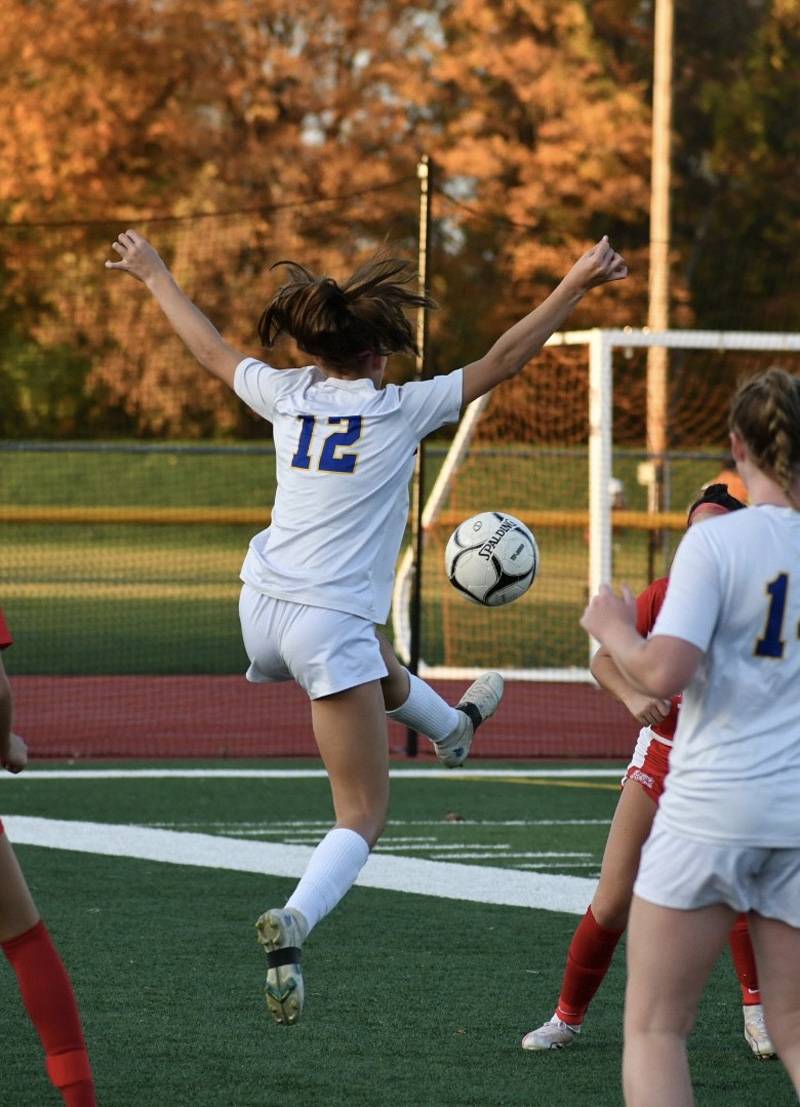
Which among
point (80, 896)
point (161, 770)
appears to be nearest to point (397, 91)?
point (161, 770)

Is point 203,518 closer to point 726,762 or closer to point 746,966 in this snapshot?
point 746,966

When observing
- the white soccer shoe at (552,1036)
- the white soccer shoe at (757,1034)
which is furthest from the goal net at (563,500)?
the white soccer shoe at (552,1036)

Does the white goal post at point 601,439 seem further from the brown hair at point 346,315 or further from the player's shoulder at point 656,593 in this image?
the player's shoulder at point 656,593

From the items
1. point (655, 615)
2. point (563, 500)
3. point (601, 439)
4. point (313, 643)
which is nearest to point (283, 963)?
point (313, 643)

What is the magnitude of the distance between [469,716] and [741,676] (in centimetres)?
272

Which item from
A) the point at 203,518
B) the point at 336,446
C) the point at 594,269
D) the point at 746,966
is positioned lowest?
the point at 746,966

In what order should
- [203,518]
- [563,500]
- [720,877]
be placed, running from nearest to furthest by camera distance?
[720,877], [203,518], [563,500]

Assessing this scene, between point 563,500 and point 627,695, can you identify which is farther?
point 563,500

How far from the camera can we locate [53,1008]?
453 centimetres

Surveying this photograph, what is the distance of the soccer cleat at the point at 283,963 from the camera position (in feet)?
15.8

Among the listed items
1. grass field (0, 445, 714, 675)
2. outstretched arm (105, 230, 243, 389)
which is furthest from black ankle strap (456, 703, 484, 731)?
grass field (0, 445, 714, 675)

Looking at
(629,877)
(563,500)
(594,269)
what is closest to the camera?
(594,269)

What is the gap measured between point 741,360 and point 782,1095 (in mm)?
26279

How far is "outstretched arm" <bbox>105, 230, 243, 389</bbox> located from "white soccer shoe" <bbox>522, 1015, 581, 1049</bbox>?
221 cm
